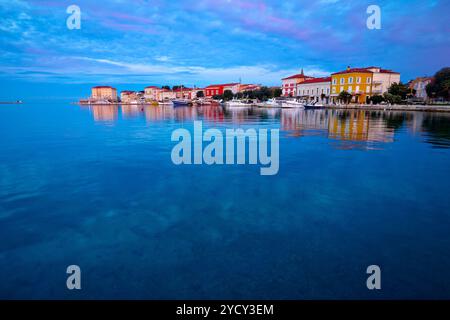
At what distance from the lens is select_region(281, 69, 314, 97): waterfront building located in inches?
3285

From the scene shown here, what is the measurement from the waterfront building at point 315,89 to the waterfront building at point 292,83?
11.5 feet

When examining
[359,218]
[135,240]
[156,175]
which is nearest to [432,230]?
[359,218]

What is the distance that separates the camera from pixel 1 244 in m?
4.43

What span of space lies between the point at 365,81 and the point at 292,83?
95.9ft

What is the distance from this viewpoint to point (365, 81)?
58.3 metres

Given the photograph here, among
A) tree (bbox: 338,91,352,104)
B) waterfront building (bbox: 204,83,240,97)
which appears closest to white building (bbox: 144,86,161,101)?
waterfront building (bbox: 204,83,240,97)

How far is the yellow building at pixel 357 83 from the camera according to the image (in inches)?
2291

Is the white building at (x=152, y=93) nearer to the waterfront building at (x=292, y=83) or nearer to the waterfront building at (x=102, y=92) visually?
the waterfront building at (x=102, y=92)

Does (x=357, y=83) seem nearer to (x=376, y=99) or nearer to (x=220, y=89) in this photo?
(x=376, y=99)

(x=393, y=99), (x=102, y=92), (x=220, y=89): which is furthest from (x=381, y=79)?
(x=102, y=92)
